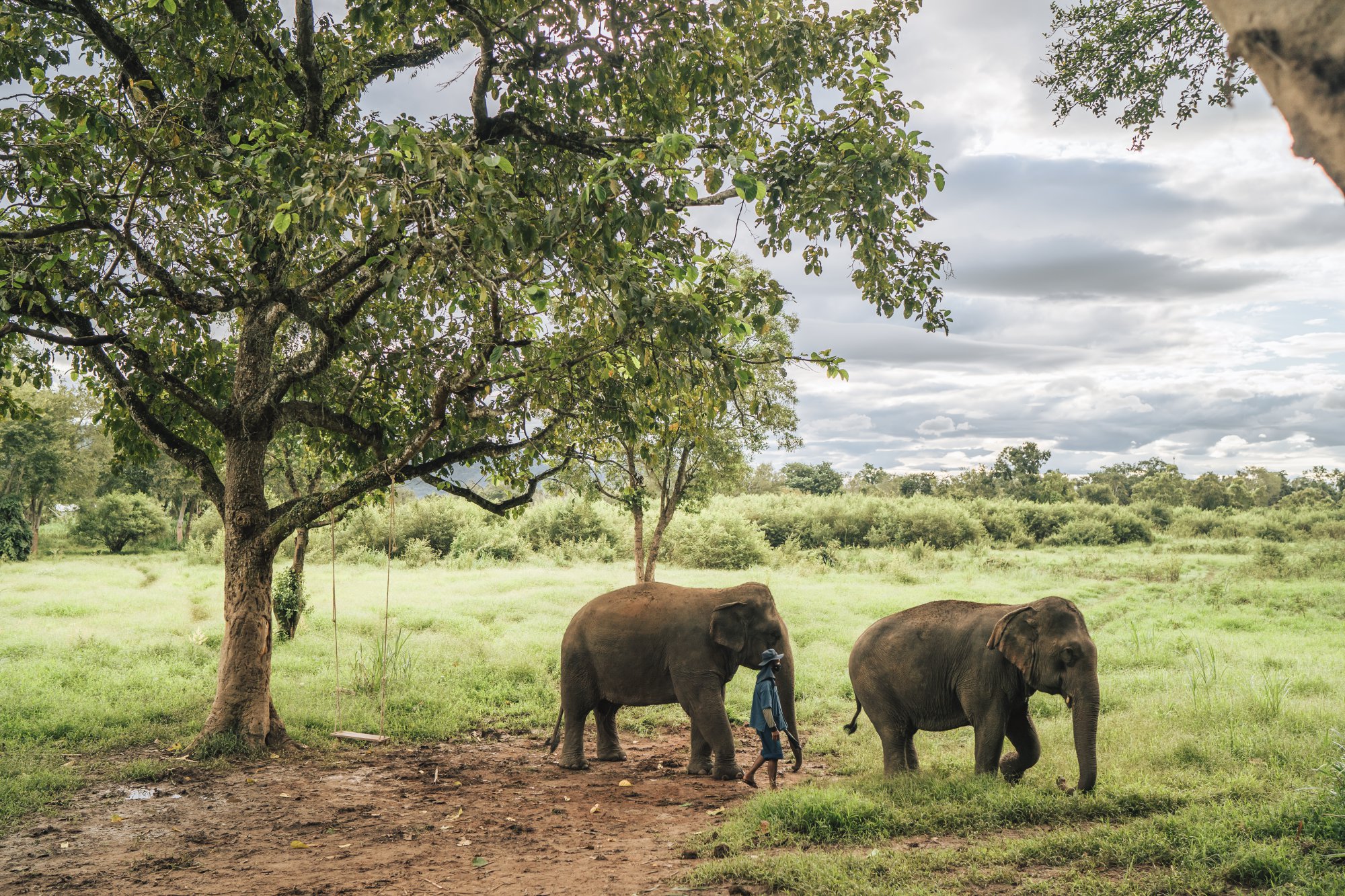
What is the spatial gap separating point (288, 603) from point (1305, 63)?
17.7 m

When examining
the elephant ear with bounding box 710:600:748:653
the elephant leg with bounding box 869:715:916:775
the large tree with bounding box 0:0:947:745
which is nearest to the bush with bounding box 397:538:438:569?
the large tree with bounding box 0:0:947:745

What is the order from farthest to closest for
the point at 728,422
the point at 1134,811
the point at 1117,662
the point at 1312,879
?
the point at 728,422, the point at 1117,662, the point at 1134,811, the point at 1312,879

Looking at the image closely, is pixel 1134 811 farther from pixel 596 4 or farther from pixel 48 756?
pixel 48 756

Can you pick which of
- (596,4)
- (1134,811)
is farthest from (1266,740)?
(596,4)

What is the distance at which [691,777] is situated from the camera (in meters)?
9.51

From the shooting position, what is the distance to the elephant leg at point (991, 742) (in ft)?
25.9

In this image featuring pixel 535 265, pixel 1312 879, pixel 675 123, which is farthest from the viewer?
pixel 675 123

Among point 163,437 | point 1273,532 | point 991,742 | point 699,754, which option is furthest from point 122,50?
point 1273,532

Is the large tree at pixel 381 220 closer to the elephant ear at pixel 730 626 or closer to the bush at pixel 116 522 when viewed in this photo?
the elephant ear at pixel 730 626

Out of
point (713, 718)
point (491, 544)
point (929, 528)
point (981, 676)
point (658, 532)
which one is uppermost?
point (658, 532)

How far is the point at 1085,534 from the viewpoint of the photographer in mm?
43500

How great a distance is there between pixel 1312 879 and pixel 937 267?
256 inches

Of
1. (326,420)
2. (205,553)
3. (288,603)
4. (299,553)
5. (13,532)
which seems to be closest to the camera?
(326,420)

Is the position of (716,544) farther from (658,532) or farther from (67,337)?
(67,337)
